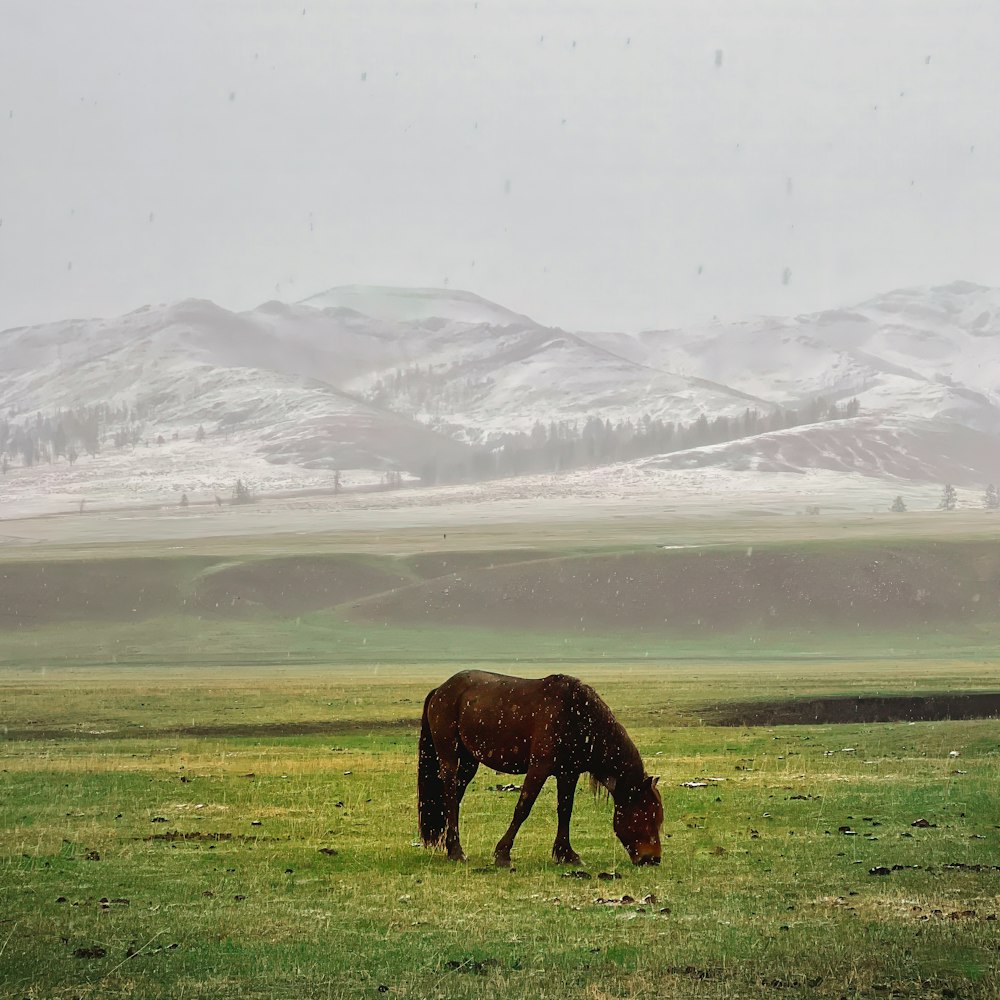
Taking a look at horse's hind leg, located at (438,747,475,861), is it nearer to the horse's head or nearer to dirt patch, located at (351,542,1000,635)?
the horse's head

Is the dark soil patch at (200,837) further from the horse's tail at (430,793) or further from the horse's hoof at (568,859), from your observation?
the horse's hoof at (568,859)

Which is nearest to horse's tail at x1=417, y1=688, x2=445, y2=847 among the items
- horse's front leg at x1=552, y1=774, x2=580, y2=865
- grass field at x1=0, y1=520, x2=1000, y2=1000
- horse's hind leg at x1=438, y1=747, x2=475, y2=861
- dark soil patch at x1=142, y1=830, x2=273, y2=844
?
horse's hind leg at x1=438, y1=747, x2=475, y2=861

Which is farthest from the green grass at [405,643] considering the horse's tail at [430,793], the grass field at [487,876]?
the horse's tail at [430,793]

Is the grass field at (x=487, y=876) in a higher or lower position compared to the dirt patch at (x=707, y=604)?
higher

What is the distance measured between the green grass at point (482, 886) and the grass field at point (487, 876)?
0.06 metres

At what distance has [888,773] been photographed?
35.8m

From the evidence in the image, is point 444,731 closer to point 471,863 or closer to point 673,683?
point 471,863

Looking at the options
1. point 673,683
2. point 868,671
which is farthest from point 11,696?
point 868,671

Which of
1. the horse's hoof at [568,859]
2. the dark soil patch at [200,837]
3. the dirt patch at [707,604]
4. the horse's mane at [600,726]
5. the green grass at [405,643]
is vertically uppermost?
the horse's mane at [600,726]

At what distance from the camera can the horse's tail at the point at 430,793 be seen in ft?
75.8

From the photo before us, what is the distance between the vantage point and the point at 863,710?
65.2m

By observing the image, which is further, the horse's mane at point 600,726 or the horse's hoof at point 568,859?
the horse's hoof at point 568,859

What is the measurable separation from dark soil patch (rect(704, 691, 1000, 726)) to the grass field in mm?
5991

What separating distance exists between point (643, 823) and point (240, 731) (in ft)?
128
